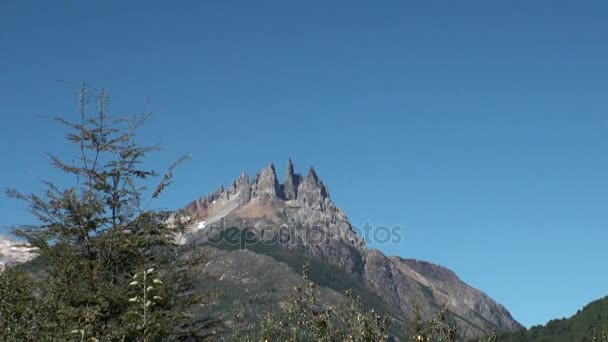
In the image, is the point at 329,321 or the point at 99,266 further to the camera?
the point at 329,321

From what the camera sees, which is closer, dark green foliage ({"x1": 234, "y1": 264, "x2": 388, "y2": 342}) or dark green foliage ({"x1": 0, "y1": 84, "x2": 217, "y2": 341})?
dark green foliage ({"x1": 0, "y1": 84, "x2": 217, "y2": 341})

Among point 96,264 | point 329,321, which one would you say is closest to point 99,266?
point 96,264

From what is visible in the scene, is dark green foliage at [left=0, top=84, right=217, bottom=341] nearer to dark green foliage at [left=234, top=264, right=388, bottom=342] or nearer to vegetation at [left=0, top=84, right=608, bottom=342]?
vegetation at [left=0, top=84, right=608, bottom=342]

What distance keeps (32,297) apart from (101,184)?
18.0ft

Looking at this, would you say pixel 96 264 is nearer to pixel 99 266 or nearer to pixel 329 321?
pixel 99 266

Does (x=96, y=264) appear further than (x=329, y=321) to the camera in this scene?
No

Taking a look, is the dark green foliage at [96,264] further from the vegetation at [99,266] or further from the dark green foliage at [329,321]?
the dark green foliage at [329,321]

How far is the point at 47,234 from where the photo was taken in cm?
3216

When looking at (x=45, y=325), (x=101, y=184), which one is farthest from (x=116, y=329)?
(x=101, y=184)

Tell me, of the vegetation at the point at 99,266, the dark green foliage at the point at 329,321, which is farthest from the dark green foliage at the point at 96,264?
the dark green foliage at the point at 329,321

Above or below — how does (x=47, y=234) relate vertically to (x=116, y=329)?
above

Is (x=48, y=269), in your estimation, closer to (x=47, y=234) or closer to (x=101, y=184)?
(x=47, y=234)

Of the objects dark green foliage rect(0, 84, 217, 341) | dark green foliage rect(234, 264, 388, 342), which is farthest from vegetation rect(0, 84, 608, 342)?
dark green foliage rect(234, 264, 388, 342)

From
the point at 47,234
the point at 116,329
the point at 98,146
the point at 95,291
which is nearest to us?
the point at 116,329
